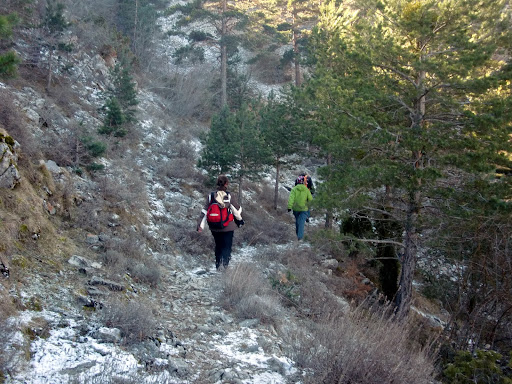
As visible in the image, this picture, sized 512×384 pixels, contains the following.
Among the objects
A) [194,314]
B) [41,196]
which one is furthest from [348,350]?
[41,196]

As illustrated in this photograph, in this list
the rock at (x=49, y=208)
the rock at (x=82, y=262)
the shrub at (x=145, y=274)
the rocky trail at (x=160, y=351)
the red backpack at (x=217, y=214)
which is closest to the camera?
the rocky trail at (x=160, y=351)

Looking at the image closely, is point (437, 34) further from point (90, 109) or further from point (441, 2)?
point (90, 109)

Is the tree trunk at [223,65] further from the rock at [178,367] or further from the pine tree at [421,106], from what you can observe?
the rock at [178,367]

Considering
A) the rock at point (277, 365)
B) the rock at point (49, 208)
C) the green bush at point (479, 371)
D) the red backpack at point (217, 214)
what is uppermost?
the red backpack at point (217, 214)

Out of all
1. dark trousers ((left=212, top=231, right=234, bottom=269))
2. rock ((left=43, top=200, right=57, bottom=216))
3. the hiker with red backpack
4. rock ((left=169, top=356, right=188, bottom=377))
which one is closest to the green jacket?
dark trousers ((left=212, top=231, right=234, bottom=269))

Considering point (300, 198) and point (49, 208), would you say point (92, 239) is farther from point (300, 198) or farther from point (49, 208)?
point (300, 198)

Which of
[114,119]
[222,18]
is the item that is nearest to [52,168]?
[114,119]

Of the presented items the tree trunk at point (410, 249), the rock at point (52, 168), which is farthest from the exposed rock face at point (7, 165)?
the tree trunk at point (410, 249)

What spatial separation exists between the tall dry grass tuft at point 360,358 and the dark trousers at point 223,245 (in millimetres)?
A: 3523

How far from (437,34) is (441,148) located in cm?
241

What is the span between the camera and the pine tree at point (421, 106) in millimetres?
7102

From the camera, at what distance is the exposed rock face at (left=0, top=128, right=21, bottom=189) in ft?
18.5

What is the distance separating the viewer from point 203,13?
2339cm

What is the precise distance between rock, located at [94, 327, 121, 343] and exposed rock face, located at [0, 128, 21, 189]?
125 inches
